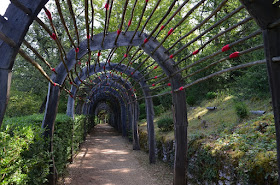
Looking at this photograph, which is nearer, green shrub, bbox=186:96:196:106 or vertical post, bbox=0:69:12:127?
vertical post, bbox=0:69:12:127

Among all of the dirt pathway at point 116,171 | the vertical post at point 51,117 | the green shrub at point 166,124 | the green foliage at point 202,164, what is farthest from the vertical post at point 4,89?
the green shrub at point 166,124

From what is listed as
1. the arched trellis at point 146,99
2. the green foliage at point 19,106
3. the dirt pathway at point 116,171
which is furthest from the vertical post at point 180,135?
the green foliage at point 19,106

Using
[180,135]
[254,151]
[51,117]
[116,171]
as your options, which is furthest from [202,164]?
[51,117]

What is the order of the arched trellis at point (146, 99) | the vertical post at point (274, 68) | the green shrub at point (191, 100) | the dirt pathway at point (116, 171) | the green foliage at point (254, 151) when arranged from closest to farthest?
the vertical post at point (274, 68) → the green foliage at point (254, 151) → the dirt pathway at point (116, 171) → the arched trellis at point (146, 99) → the green shrub at point (191, 100)

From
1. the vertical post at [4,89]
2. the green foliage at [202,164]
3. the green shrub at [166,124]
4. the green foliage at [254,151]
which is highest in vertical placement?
the vertical post at [4,89]

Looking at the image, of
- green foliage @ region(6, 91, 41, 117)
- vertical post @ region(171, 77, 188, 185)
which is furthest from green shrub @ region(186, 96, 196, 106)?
green foliage @ region(6, 91, 41, 117)

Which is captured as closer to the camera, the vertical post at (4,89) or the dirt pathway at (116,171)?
the vertical post at (4,89)

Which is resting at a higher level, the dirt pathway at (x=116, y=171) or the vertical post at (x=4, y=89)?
the vertical post at (x=4, y=89)

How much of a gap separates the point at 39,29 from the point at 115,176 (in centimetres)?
1325

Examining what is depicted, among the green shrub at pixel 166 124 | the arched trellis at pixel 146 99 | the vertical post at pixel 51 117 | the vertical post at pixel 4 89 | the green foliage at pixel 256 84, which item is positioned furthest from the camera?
the green shrub at pixel 166 124

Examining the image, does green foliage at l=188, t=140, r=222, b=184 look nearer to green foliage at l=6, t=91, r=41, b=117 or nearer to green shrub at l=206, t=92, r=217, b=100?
green shrub at l=206, t=92, r=217, b=100

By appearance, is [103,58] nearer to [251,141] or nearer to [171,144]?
[171,144]

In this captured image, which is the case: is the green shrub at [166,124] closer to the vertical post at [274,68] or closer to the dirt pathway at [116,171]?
the dirt pathway at [116,171]

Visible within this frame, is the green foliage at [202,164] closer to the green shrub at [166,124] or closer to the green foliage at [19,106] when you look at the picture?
the green shrub at [166,124]
